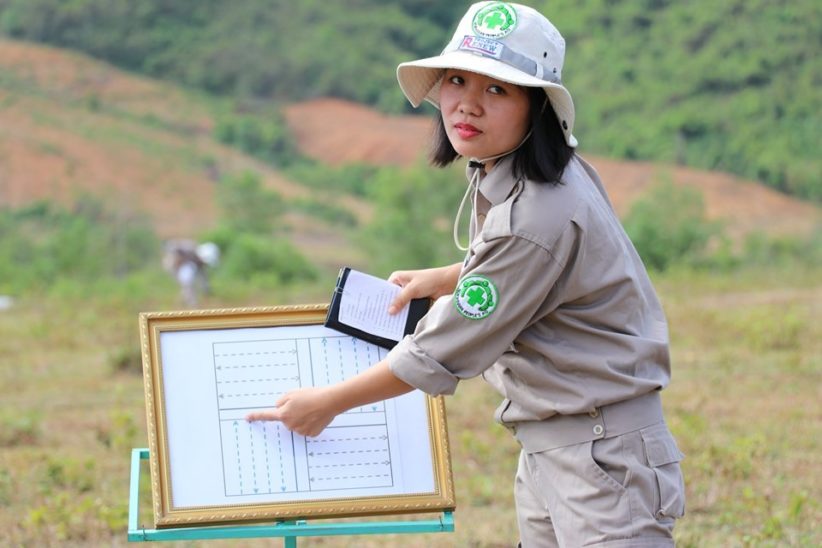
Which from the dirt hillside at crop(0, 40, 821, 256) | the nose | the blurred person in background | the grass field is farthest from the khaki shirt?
the dirt hillside at crop(0, 40, 821, 256)

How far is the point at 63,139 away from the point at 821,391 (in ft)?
85.4

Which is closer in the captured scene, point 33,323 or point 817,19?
Result: point 33,323

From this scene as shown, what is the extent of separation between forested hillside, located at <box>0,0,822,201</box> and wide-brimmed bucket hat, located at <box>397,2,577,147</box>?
27.6m

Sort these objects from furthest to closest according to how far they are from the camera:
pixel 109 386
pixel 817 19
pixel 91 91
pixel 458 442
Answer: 1. pixel 91 91
2. pixel 817 19
3. pixel 109 386
4. pixel 458 442

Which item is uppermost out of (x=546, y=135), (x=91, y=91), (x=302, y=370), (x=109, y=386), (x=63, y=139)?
(x=91, y=91)

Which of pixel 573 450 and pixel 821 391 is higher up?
pixel 821 391

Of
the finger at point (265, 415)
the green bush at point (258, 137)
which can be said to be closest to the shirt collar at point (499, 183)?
the finger at point (265, 415)

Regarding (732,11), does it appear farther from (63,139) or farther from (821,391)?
(821,391)

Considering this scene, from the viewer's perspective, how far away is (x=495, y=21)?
2.27 metres

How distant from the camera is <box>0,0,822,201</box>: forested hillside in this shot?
30172 mm

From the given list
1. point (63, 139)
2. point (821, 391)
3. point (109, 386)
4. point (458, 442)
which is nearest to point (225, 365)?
point (458, 442)

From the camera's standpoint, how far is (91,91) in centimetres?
3459

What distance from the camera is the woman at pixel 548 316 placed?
7.24ft

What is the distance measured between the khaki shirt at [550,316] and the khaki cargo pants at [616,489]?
0.08 meters
